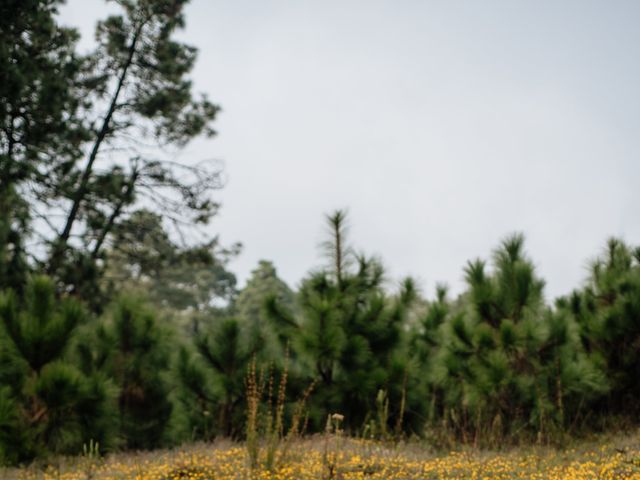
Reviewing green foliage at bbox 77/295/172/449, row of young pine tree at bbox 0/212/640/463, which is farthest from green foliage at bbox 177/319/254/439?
green foliage at bbox 77/295/172/449

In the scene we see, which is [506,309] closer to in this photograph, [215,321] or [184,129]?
[215,321]

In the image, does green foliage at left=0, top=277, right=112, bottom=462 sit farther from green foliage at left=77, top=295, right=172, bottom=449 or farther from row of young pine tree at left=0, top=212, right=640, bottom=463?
green foliage at left=77, top=295, right=172, bottom=449

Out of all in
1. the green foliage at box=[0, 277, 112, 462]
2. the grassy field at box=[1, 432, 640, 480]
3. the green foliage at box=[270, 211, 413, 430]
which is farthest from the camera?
the green foliage at box=[270, 211, 413, 430]

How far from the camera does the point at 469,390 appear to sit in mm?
8719

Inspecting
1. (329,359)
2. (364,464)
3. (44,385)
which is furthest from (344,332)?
(44,385)

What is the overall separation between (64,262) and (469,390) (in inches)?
315

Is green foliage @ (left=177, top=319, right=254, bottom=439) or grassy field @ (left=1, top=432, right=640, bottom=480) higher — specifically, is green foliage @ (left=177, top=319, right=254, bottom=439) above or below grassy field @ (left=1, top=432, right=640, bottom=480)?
above

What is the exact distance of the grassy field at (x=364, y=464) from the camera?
5.57 meters

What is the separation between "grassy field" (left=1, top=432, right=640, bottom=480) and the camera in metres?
5.57

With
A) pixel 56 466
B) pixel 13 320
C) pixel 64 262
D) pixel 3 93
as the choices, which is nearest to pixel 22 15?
pixel 3 93

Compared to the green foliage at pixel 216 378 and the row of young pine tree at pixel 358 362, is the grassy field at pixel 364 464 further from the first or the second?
the green foliage at pixel 216 378

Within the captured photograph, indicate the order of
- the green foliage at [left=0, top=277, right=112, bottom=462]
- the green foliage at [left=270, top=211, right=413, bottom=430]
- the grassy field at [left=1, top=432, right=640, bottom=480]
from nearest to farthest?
the grassy field at [left=1, top=432, right=640, bottom=480] < the green foliage at [left=0, top=277, right=112, bottom=462] < the green foliage at [left=270, top=211, right=413, bottom=430]

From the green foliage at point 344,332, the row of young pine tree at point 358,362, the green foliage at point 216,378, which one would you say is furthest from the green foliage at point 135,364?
the green foliage at point 344,332

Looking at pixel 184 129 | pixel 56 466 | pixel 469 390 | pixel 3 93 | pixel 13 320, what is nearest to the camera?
pixel 56 466
